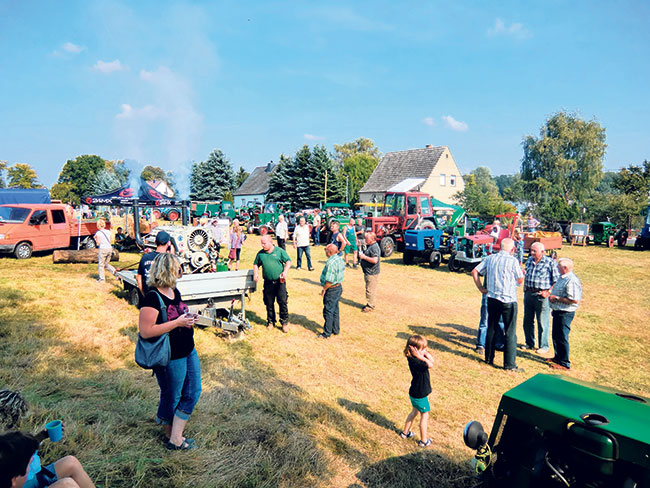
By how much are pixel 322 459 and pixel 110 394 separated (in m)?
2.53

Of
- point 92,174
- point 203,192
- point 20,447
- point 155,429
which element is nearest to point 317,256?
point 155,429

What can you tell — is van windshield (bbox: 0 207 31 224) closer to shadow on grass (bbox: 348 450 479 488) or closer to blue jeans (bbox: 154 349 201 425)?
blue jeans (bbox: 154 349 201 425)

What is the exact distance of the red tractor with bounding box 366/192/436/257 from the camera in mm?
16297

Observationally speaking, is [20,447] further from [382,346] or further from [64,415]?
[382,346]

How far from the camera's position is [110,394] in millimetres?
4465

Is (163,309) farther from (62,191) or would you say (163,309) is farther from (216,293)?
(62,191)

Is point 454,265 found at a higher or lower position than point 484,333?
higher

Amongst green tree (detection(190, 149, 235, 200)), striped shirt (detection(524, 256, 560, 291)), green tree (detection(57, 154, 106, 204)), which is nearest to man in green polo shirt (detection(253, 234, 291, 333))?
striped shirt (detection(524, 256, 560, 291))

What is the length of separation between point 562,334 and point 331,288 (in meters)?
3.60

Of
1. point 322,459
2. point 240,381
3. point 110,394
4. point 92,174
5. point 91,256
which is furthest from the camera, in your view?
point 92,174

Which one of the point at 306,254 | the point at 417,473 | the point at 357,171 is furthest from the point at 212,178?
the point at 417,473

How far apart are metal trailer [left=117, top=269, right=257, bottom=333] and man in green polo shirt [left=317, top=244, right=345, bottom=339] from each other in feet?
4.11

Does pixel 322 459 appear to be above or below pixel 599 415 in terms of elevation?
below

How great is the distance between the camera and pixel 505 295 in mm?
5656
